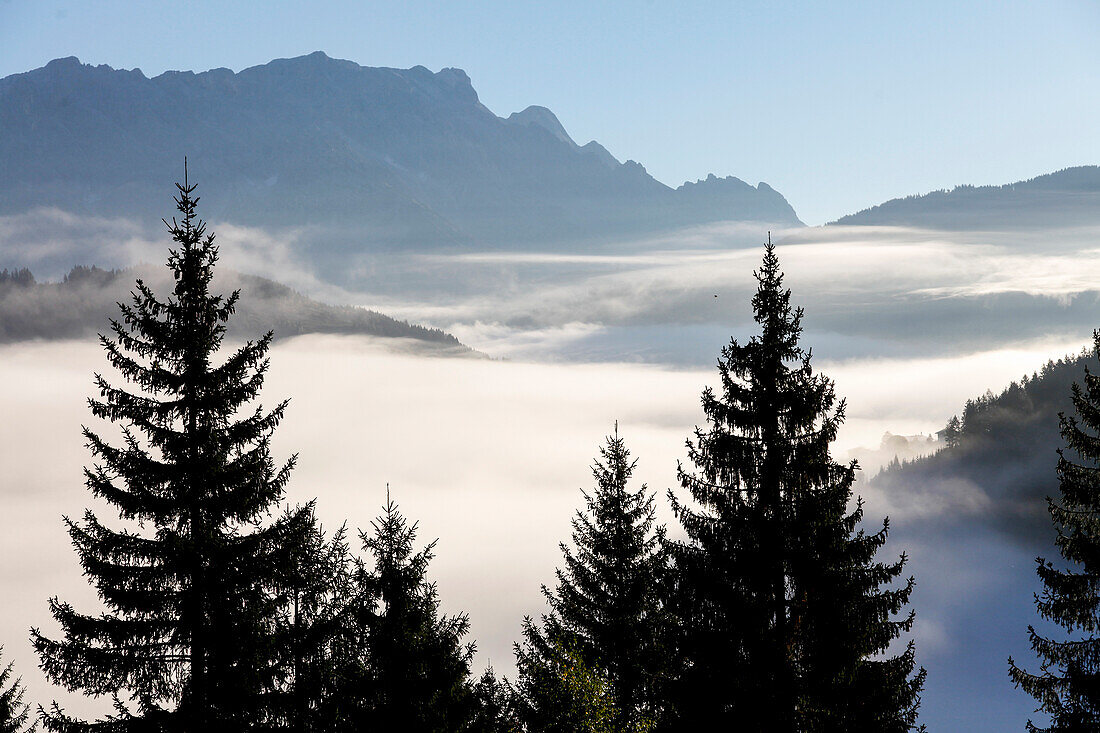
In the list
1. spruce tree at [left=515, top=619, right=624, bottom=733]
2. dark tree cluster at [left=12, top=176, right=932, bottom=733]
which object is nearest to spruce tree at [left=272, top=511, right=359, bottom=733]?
dark tree cluster at [left=12, top=176, right=932, bottom=733]

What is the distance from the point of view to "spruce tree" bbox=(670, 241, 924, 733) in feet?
61.3

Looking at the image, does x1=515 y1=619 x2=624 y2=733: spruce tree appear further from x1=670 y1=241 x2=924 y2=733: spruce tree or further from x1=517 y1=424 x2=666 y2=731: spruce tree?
x1=517 y1=424 x2=666 y2=731: spruce tree

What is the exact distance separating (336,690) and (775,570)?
9.19 m

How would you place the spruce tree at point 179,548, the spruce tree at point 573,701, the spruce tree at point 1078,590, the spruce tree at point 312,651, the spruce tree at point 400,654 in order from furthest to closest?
the spruce tree at point 312,651 < the spruce tree at point 1078,590 < the spruce tree at point 179,548 < the spruce tree at point 400,654 < the spruce tree at point 573,701

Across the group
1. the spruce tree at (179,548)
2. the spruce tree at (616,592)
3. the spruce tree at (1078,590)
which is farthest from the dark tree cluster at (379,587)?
the spruce tree at (616,592)

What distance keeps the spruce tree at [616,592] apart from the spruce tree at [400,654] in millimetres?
6747

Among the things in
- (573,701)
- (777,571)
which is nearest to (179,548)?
(573,701)

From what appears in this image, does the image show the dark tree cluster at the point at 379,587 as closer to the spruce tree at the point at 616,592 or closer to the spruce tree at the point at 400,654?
the spruce tree at the point at 400,654

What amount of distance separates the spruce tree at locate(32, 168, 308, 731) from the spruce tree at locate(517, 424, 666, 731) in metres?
9.27

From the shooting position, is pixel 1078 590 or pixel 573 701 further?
pixel 1078 590

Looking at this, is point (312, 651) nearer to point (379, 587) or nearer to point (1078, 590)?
point (379, 587)

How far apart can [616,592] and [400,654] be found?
1019 centimetres

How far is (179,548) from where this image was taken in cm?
1870

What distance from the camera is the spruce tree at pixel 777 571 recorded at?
61.3 feet
